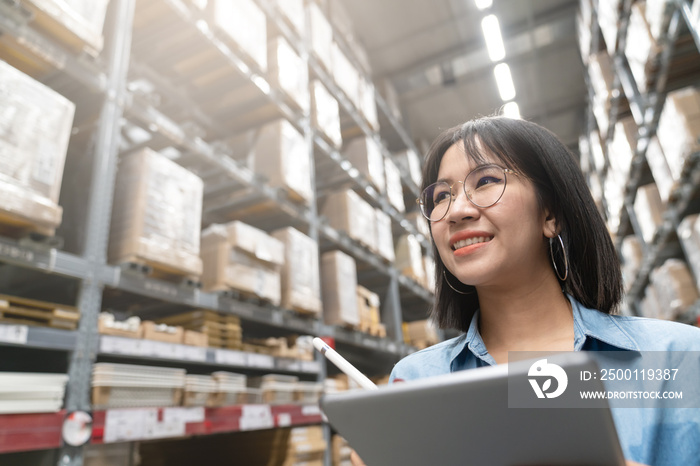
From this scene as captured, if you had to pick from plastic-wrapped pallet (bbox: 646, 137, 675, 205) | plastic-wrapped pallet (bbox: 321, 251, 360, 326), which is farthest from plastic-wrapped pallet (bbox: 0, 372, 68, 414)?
plastic-wrapped pallet (bbox: 646, 137, 675, 205)

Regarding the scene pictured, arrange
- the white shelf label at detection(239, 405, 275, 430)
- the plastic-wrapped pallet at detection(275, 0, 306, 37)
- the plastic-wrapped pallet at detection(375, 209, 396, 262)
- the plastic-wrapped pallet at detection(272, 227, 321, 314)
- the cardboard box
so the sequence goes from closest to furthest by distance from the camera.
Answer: the cardboard box
the white shelf label at detection(239, 405, 275, 430)
the plastic-wrapped pallet at detection(272, 227, 321, 314)
the plastic-wrapped pallet at detection(275, 0, 306, 37)
the plastic-wrapped pallet at detection(375, 209, 396, 262)

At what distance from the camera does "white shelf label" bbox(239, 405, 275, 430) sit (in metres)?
2.85

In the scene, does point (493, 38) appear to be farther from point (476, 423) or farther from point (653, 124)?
point (476, 423)

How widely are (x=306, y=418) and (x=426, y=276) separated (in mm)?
3624

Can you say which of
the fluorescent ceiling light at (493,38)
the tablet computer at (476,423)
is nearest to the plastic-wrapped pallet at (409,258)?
the fluorescent ceiling light at (493,38)

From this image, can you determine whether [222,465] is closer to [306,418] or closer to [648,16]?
[306,418]

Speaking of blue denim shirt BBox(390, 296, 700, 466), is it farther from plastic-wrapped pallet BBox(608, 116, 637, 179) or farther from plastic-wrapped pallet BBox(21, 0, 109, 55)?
plastic-wrapped pallet BBox(608, 116, 637, 179)

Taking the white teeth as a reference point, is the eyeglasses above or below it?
above

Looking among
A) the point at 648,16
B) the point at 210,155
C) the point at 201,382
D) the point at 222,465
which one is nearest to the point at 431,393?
the point at 201,382

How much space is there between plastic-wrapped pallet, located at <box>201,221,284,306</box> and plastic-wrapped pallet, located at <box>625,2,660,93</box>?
3.81 meters

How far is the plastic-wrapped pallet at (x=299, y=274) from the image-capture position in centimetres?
354

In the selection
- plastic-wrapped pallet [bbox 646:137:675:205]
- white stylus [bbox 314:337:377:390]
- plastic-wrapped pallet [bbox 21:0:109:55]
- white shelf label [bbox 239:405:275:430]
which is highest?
plastic-wrapped pallet [bbox 646:137:675:205]

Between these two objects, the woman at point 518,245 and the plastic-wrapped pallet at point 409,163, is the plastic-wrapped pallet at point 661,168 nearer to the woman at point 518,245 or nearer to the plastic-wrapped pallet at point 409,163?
the plastic-wrapped pallet at point 409,163

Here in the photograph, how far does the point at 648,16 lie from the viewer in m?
4.41
